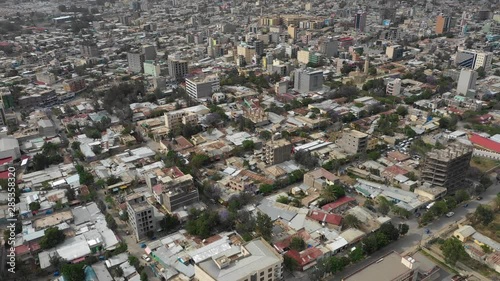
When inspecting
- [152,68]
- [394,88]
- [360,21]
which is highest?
[360,21]

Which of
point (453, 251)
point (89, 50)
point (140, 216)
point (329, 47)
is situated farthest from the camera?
point (89, 50)

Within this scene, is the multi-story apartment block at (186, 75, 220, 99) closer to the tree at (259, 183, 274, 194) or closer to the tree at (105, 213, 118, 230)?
the tree at (259, 183, 274, 194)

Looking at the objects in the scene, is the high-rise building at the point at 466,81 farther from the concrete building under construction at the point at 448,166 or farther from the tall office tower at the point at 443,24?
the tall office tower at the point at 443,24

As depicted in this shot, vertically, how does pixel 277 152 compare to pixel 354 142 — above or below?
below

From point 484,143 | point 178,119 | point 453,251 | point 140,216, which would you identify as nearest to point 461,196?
point 453,251

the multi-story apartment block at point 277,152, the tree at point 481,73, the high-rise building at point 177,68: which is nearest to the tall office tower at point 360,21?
the tree at point 481,73

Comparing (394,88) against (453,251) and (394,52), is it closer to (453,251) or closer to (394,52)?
(394,52)

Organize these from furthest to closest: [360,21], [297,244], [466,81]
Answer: [360,21] < [466,81] < [297,244]
